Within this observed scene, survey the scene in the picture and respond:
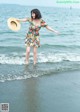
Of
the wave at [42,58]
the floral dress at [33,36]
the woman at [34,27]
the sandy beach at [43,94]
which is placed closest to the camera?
the sandy beach at [43,94]

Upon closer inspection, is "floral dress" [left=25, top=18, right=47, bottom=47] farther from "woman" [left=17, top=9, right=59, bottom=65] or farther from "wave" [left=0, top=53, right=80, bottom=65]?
"wave" [left=0, top=53, right=80, bottom=65]

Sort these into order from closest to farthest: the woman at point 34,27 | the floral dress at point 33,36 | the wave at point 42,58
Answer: the woman at point 34,27
the floral dress at point 33,36
the wave at point 42,58

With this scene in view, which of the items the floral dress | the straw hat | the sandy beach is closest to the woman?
the floral dress

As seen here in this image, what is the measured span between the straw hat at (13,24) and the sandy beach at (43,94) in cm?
136

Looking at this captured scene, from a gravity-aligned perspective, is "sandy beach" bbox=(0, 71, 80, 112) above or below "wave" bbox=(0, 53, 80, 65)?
above

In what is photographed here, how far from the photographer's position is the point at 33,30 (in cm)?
829

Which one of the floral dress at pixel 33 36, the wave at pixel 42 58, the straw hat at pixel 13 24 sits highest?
the straw hat at pixel 13 24

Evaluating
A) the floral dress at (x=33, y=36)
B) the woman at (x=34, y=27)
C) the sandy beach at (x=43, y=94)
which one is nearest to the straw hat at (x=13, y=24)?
the woman at (x=34, y=27)

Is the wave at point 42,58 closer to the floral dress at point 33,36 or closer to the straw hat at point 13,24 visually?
the floral dress at point 33,36

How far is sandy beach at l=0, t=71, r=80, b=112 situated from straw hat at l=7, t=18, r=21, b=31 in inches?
53.5

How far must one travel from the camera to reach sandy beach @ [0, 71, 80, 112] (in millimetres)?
5465

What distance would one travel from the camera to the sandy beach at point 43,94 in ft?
17.9

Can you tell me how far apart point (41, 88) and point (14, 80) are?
68 cm

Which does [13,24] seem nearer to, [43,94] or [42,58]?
[42,58]
